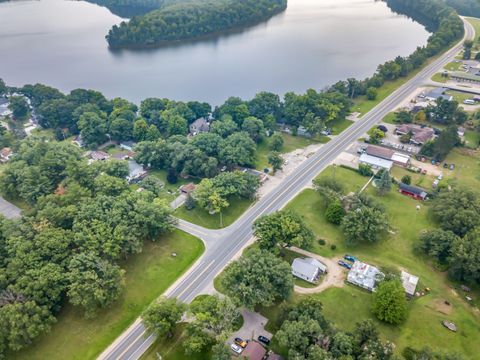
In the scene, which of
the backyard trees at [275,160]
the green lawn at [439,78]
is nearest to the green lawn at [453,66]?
the green lawn at [439,78]

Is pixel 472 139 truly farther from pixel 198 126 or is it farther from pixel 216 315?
pixel 216 315

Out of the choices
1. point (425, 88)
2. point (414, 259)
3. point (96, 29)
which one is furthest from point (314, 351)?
point (96, 29)

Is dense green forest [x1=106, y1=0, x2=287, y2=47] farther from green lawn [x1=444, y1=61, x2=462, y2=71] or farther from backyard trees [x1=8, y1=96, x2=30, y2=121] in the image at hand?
green lawn [x1=444, y1=61, x2=462, y2=71]

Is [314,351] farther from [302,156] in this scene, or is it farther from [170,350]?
[302,156]

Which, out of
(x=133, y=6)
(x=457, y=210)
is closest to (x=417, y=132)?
(x=457, y=210)

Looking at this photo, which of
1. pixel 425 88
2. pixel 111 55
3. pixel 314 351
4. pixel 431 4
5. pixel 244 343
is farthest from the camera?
pixel 431 4

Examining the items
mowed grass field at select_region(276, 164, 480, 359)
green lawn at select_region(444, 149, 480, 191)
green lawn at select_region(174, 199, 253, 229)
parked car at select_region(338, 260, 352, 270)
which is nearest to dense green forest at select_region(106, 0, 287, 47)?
green lawn at select_region(174, 199, 253, 229)
